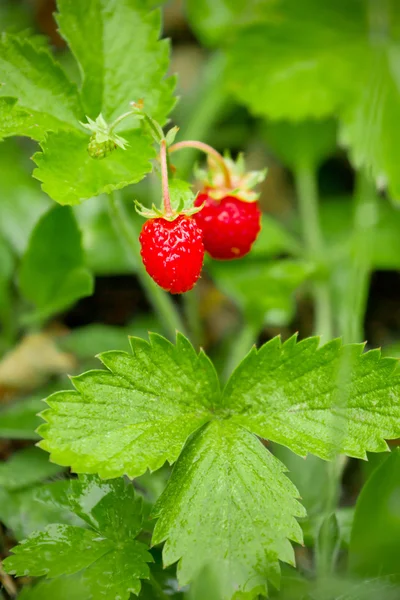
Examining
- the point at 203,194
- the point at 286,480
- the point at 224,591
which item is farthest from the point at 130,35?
the point at 224,591

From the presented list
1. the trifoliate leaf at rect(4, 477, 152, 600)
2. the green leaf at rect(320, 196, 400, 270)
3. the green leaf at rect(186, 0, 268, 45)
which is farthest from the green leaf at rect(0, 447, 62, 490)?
the green leaf at rect(186, 0, 268, 45)

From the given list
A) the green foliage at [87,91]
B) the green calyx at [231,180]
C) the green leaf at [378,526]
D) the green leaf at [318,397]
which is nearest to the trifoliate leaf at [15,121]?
the green foliage at [87,91]

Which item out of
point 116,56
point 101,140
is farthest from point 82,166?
point 116,56

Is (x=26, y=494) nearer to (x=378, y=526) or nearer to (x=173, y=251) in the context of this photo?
(x=173, y=251)

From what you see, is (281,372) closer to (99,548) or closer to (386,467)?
(386,467)

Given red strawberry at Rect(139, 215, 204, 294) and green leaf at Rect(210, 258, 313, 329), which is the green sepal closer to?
red strawberry at Rect(139, 215, 204, 294)

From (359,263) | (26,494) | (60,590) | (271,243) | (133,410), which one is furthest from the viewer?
(271,243)

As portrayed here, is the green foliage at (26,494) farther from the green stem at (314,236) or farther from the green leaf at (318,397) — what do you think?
the green stem at (314,236)
